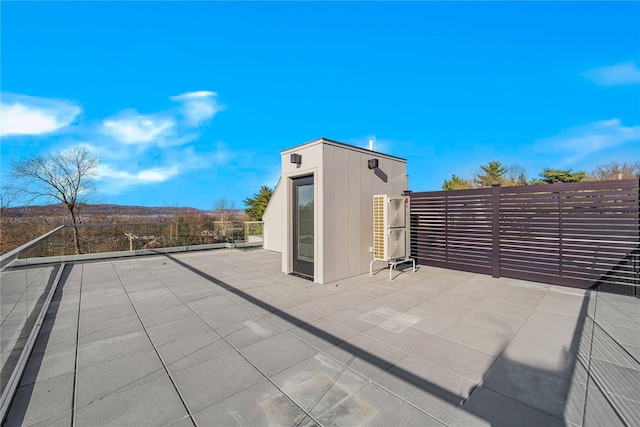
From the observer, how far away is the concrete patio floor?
1.63m

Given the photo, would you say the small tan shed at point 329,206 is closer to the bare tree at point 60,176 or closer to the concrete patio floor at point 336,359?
the concrete patio floor at point 336,359

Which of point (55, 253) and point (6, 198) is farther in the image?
point (6, 198)

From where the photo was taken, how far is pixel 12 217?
8.76m

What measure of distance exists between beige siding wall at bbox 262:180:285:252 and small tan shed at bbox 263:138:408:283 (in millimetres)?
3257

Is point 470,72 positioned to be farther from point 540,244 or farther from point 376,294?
point 376,294

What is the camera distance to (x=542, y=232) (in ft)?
15.9

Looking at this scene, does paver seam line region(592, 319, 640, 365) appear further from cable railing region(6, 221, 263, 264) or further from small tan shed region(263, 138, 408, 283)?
cable railing region(6, 221, 263, 264)

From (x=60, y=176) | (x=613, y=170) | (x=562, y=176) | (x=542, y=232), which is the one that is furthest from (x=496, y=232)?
(x=613, y=170)

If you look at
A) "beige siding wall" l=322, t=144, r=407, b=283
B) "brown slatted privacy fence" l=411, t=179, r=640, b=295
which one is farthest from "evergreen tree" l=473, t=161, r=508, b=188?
"beige siding wall" l=322, t=144, r=407, b=283

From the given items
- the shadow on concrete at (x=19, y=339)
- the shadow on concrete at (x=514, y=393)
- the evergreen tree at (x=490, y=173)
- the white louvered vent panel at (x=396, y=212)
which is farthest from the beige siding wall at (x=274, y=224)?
the evergreen tree at (x=490, y=173)

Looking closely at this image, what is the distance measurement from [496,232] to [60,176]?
15.7 m

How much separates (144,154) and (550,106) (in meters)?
25.2

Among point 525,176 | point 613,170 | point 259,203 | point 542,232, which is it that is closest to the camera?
point 542,232

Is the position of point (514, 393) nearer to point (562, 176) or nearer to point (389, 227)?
point (389, 227)
